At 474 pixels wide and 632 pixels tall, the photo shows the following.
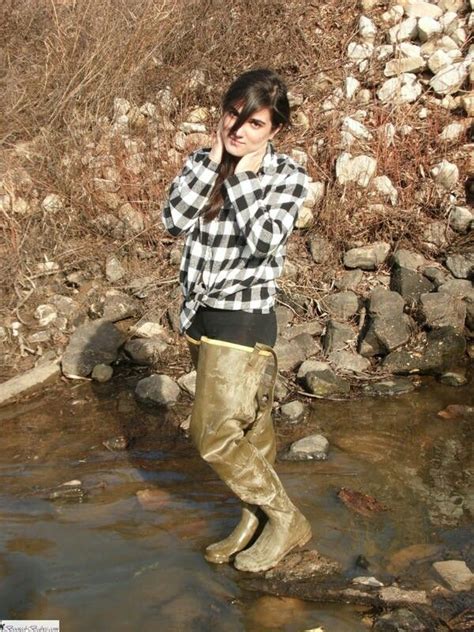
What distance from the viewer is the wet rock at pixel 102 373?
196 inches

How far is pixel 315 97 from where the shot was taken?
6.96 m

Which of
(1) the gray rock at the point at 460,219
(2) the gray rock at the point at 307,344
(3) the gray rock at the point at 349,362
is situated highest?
(1) the gray rock at the point at 460,219

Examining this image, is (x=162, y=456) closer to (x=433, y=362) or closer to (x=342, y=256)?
(x=433, y=362)

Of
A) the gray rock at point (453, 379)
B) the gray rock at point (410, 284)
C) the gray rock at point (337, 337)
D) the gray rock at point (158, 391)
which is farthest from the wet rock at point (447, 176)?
the gray rock at point (158, 391)

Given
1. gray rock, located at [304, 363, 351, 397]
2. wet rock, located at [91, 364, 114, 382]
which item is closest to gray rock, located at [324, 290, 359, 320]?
gray rock, located at [304, 363, 351, 397]

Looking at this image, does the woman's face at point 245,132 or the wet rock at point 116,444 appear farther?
the wet rock at point 116,444

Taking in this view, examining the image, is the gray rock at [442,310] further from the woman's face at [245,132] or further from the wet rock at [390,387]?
the woman's face at [245,132]

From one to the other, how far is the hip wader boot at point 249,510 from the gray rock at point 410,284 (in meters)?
2.56

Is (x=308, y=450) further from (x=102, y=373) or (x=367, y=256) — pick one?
(x=367, y=256)

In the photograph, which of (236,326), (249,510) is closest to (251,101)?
(236,326)

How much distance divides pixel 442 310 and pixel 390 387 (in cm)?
74

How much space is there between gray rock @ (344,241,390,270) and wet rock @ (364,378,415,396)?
1.13 metres

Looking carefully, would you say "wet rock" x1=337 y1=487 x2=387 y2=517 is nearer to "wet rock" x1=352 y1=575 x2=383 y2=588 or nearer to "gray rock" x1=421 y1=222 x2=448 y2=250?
"wet rock" x1=352 y1=575 x2=383 y2=588

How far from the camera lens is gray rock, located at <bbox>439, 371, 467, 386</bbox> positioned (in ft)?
15.7
